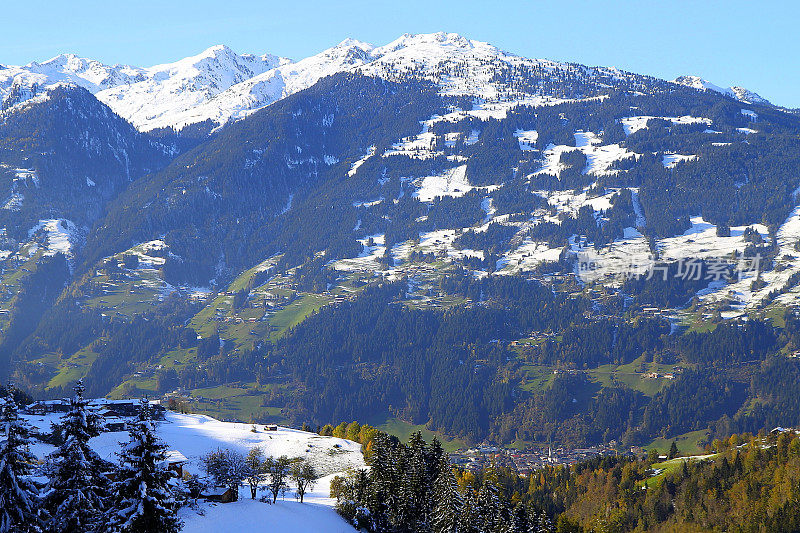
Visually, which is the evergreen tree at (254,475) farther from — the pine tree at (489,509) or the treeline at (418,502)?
the pine tree at (489,509)

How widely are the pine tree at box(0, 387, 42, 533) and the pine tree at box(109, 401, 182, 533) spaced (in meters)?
5.15

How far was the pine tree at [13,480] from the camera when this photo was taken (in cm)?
4819

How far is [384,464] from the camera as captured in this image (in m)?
124

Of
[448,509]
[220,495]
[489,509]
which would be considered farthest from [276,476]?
[489,509]

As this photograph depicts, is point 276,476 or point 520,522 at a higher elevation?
point 276,476

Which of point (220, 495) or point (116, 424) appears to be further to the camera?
point (116, 424)

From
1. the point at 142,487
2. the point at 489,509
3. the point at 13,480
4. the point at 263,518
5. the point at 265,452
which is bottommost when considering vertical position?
the point at 265,452

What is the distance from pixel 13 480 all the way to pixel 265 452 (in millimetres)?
125809

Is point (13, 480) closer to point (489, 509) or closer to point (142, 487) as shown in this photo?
point (142, 487)

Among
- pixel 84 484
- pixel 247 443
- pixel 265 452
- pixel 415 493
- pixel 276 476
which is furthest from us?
pixel 247 443

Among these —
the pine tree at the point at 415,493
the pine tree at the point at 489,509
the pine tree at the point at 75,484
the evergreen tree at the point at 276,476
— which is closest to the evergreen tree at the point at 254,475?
the evergreen tree at the point at 276,476

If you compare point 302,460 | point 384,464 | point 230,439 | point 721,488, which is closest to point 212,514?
point 384,464

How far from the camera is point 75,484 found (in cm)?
5091

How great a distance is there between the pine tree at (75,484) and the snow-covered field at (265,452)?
2986cm
